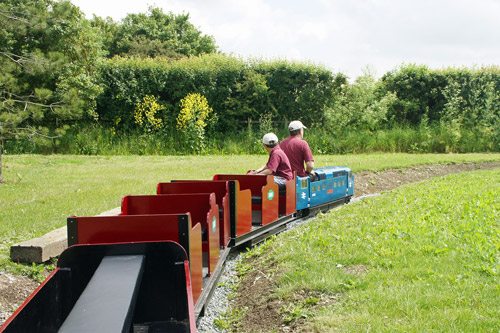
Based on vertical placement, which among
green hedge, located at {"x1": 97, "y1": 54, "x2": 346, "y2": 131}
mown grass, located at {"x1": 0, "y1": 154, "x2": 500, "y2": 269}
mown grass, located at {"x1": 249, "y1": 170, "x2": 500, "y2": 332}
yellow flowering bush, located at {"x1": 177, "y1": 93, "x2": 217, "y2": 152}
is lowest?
mown grass, located at {"x1": 249, "y1": 170, "x2": 500, "y2": 332}

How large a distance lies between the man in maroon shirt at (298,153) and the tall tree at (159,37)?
90.5 ft

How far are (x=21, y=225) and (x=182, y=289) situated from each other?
13.5ft

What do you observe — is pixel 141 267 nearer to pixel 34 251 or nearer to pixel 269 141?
pixel 34 251

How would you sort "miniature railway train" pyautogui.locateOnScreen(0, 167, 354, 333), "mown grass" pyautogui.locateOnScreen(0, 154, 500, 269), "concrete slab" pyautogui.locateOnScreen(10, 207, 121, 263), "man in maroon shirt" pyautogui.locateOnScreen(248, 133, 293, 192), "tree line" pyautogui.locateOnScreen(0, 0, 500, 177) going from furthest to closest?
"tree line" pyautogui.locateOnScreen(0, 0, 500, 177) → "man in maroon shirt" pyautogui.locateOnScreen(248, 133, 293, 192) → "mown grass" pyautogui.locateOnScreen(0, 154, 500, 269) → "concrete slab" pyautogui.locateOnScreen(10, 207, 121, 263) → "miniature railway train" pyautogui.locateOnScreen(0, 167, 354, 333)

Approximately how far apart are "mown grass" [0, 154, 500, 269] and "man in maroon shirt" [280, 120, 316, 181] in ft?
8.86

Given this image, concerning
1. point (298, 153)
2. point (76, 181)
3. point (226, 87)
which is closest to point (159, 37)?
point (226, 87)

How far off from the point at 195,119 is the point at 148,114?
74.3 inches

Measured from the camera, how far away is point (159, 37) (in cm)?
3988

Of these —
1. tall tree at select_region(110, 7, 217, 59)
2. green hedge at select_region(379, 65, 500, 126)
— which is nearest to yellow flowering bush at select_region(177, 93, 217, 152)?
green hedge at select_region(379, 65, 500, 126)

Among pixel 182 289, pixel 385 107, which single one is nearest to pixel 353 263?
pixel 182 289

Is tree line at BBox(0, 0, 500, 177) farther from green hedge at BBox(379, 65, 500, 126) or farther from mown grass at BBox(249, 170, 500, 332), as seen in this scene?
mown grass at BBox(249, 170, 500, 332)

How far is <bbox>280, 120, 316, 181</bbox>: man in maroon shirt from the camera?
7.75m

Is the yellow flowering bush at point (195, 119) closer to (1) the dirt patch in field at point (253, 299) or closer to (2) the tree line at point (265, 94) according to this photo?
(2) the tree line at point (265, 94)

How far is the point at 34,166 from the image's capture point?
12.9m
